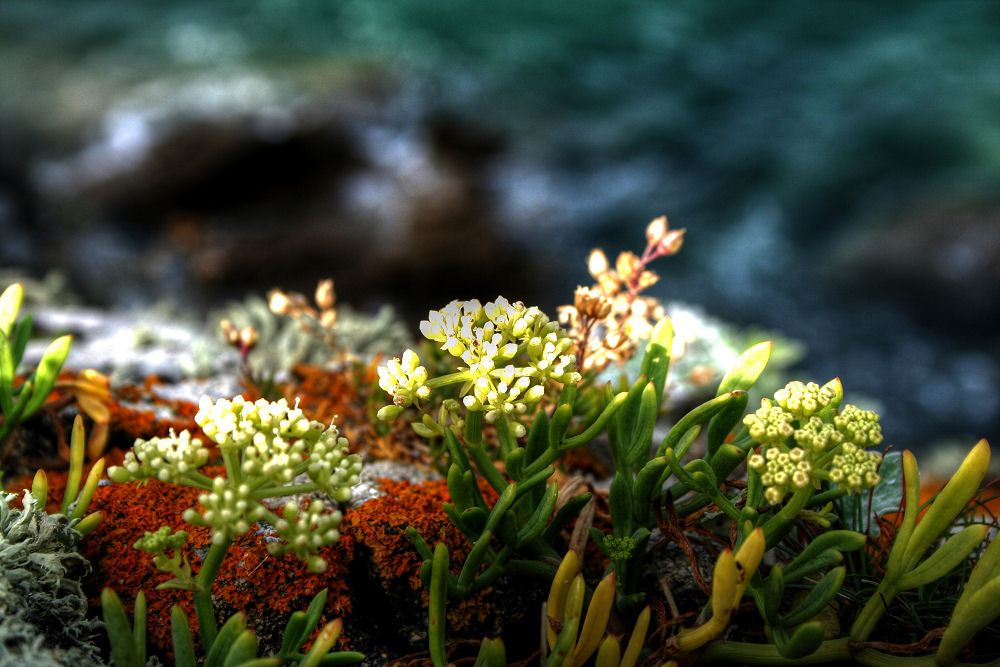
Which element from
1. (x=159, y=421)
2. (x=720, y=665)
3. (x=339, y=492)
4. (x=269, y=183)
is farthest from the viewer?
(x=269, y=183)

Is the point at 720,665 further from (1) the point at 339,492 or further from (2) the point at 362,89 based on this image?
(2) the point at 362,89

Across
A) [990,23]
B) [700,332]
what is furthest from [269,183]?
[990,23]

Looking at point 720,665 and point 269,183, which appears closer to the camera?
point 720,665

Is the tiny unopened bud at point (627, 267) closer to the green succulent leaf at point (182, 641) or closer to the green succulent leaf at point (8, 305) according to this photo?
the green succulent leaf at point (182, 641)

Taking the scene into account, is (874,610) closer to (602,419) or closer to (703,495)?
(703,495)

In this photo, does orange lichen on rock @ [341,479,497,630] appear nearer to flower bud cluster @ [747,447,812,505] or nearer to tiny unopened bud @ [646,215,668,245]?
flower bud cluster @ [747,447,812,505]

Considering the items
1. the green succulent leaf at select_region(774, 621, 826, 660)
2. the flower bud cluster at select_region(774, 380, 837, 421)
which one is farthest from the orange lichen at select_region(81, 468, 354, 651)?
the flower bud cluster at select_region(774, 380, 837, 421)
